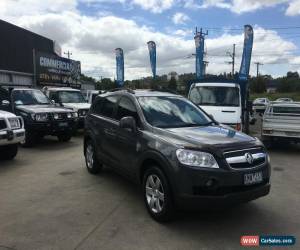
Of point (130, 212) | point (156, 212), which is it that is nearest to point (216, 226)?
point (156, 212)

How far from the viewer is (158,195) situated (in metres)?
5.33

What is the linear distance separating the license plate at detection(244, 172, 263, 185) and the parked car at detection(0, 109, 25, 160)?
6172mm

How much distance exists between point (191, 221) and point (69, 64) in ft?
105

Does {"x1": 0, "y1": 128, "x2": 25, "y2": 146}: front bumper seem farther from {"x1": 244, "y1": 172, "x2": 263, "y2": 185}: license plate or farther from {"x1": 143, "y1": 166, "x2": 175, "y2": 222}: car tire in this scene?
{"x1": 244, "y1": 172, "x2": 263, "y2": 185}: license plate

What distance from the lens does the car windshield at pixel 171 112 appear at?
6.05 m

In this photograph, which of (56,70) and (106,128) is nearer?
(106,128)

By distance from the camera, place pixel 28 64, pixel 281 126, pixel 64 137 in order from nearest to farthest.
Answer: pixel 281 126, pixel 64 137, pixel 28 64

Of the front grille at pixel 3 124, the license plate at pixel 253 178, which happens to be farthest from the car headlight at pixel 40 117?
the license plate at pixel 253 178

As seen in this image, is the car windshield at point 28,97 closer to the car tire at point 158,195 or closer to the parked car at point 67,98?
the parked car at point 67,98

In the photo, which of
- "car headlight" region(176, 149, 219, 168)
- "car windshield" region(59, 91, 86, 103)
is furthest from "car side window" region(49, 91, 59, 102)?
"car headlight" region(176, 149, 219, 168)

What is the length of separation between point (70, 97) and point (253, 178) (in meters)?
12.7

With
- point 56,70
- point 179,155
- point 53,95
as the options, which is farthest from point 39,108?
point 56,70

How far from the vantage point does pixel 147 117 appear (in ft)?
19.8

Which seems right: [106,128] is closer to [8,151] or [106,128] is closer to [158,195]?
[158,195]
